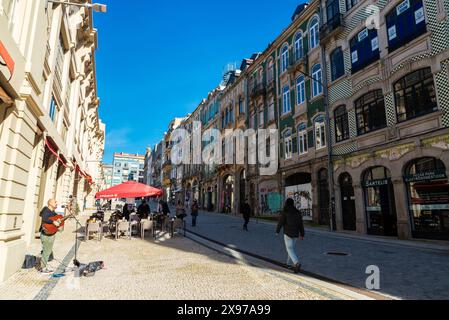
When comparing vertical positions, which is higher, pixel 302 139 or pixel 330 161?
pixel 302 139

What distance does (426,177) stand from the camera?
519 inches

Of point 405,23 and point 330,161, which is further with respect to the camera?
point 330,161

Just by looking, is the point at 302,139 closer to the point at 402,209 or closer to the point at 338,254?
the point at 402,209

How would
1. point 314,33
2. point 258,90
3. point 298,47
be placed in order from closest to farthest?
point 314,33, point 298,47, point 258,90

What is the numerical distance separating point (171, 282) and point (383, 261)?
6.38 metres

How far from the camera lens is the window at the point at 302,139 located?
2173cm

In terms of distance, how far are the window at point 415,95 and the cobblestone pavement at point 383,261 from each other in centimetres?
591

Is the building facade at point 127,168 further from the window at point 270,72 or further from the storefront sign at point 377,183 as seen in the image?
the storefront sign at point 377,183

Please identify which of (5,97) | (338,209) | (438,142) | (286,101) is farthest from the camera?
(286,101)

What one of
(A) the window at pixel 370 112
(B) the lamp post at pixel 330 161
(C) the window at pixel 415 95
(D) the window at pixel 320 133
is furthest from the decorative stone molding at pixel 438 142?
(D) the window at pixel 320 133

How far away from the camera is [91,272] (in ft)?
21.9

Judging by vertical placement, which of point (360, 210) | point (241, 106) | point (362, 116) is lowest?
point (360, 210)

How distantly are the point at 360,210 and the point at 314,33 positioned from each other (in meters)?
13.2

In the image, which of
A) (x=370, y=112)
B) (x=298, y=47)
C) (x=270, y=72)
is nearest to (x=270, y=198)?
(x=370, y=112)
